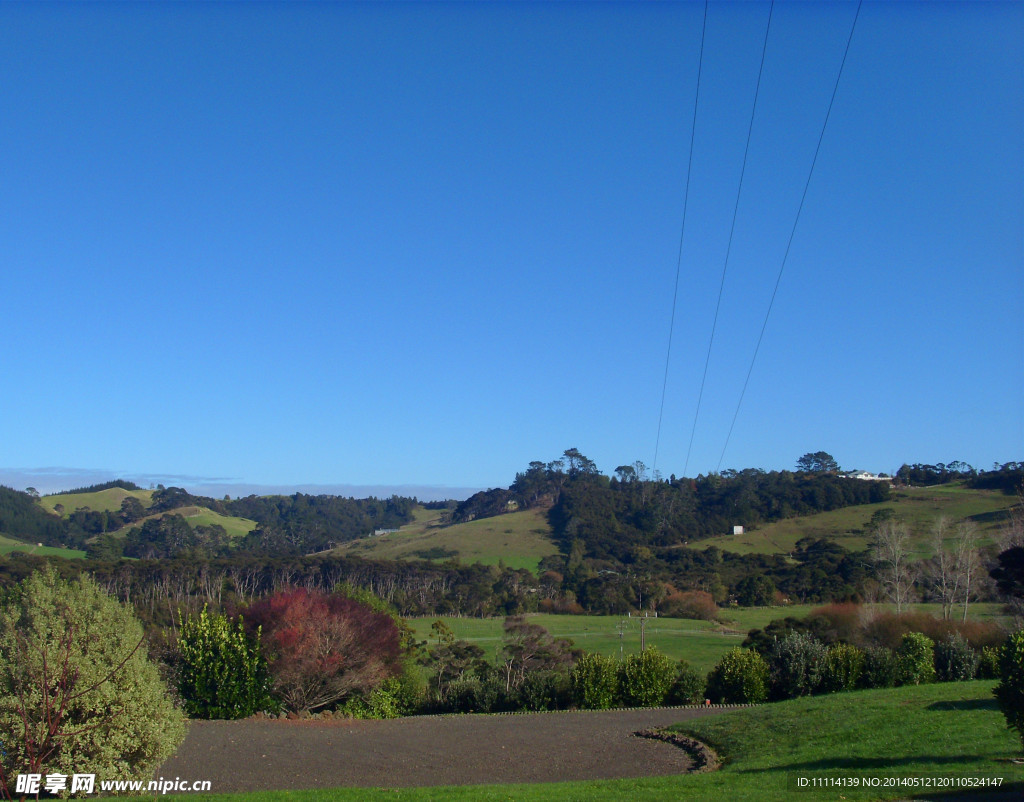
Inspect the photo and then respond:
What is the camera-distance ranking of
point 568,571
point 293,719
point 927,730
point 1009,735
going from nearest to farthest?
point 1009,735, point 927,730, point 293,719, point 568,571

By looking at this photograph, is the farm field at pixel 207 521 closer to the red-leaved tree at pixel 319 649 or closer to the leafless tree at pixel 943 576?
the leafless tree at pixel 943 576

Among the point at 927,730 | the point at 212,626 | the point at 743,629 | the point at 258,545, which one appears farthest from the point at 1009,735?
the point at 258,545

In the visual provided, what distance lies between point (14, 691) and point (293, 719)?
1833cm

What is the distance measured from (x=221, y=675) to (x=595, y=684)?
13.9 m

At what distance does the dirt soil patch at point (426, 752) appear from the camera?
55.2 feet

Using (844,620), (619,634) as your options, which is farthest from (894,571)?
(619,634)

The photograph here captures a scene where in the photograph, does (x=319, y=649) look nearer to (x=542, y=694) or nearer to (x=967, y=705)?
(x=542, y=694)

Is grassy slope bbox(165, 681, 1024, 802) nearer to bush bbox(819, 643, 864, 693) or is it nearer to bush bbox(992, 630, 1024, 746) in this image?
bush bbox(992, 630, 1024, 746)

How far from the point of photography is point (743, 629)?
2477 inches

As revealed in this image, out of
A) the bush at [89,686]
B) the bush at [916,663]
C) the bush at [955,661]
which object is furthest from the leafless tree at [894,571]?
the bush at [89,686]

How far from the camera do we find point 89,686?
36.1 feet

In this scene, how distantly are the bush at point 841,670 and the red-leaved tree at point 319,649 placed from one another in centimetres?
1685

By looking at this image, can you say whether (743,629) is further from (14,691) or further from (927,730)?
(14,691)

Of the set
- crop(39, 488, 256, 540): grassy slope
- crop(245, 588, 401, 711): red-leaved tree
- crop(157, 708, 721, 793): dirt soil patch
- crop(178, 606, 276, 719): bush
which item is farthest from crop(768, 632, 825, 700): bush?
crop(39, 488, 256, 540): grassy slope
